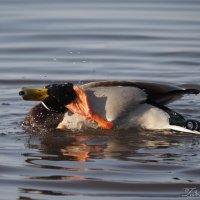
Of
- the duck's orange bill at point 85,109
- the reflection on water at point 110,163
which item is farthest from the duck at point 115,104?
the reflection on water at point 110,163

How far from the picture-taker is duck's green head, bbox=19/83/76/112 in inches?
329

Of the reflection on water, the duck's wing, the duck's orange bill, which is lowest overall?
the reflection on water

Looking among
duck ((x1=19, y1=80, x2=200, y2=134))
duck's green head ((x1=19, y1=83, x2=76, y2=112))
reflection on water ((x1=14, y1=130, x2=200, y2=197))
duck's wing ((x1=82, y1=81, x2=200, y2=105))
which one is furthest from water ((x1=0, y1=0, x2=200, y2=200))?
duck's wing ((x1=82, y1=81, x2=200, y2=105))

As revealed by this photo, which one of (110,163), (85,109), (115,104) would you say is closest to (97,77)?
(85,109)

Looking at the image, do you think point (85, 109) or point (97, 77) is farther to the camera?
point (97, 77)

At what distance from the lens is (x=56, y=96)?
27.6 feet

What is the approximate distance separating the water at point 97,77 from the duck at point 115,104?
12 cm

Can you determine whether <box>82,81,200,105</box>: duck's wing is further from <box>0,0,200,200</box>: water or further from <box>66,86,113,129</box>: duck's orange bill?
<box>0,0,200,200</box>: water

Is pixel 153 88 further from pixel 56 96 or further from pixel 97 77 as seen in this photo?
pixel 97 77

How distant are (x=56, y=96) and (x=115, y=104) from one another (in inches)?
24.6

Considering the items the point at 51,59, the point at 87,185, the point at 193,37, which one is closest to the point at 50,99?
the point at 87,185

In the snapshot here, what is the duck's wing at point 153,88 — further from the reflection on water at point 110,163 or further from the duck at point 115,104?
the reflection on water at point 110,163

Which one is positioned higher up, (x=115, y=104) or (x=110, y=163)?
(x=115, y=104)

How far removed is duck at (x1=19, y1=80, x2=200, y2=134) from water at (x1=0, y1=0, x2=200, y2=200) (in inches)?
4.6
